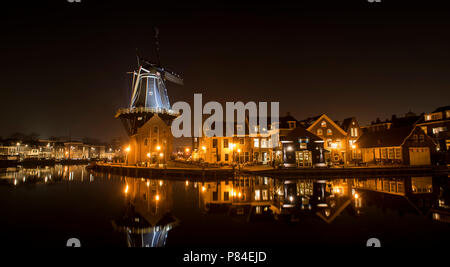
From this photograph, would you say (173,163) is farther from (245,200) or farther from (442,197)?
(442,197)

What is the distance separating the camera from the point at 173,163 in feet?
120

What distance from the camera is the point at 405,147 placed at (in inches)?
1318

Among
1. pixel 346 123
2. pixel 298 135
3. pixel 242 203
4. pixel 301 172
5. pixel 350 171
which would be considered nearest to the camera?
pixel 242 203

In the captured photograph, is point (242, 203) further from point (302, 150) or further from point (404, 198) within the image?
point (302, 150)

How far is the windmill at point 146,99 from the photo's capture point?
4178cm

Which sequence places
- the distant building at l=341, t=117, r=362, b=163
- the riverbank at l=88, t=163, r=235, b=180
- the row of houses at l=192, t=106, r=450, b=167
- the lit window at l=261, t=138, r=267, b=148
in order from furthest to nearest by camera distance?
the lit window at l=261, t=138, r=267, b=148 → the distant building at l=341, t=117, r=362, b=163 → the row of houses at l=192, t=106, r=450, b=167 → the riverbank at l=88, t=163, r=235, b=180

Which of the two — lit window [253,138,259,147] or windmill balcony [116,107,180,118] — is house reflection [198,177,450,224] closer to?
lit window [253,138,259,147]

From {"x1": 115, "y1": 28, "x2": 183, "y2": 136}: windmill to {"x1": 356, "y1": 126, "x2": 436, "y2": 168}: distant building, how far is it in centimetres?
3303

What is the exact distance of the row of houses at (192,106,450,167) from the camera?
3381 cm

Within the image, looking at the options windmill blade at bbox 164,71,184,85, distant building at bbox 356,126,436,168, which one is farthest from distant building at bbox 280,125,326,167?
windmill blade at bbox 164,71,184,85

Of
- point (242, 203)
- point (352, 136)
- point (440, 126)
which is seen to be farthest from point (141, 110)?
point (440, 126)

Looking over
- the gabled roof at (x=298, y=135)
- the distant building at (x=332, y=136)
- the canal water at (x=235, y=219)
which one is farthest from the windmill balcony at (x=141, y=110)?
the canal water at (x=235, y=219)

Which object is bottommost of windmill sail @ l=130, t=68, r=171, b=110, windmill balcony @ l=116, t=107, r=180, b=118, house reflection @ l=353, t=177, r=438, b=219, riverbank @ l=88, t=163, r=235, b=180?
house reflection @ l=353, t=177, r=438, b=219

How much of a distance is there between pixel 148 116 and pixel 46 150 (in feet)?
297
